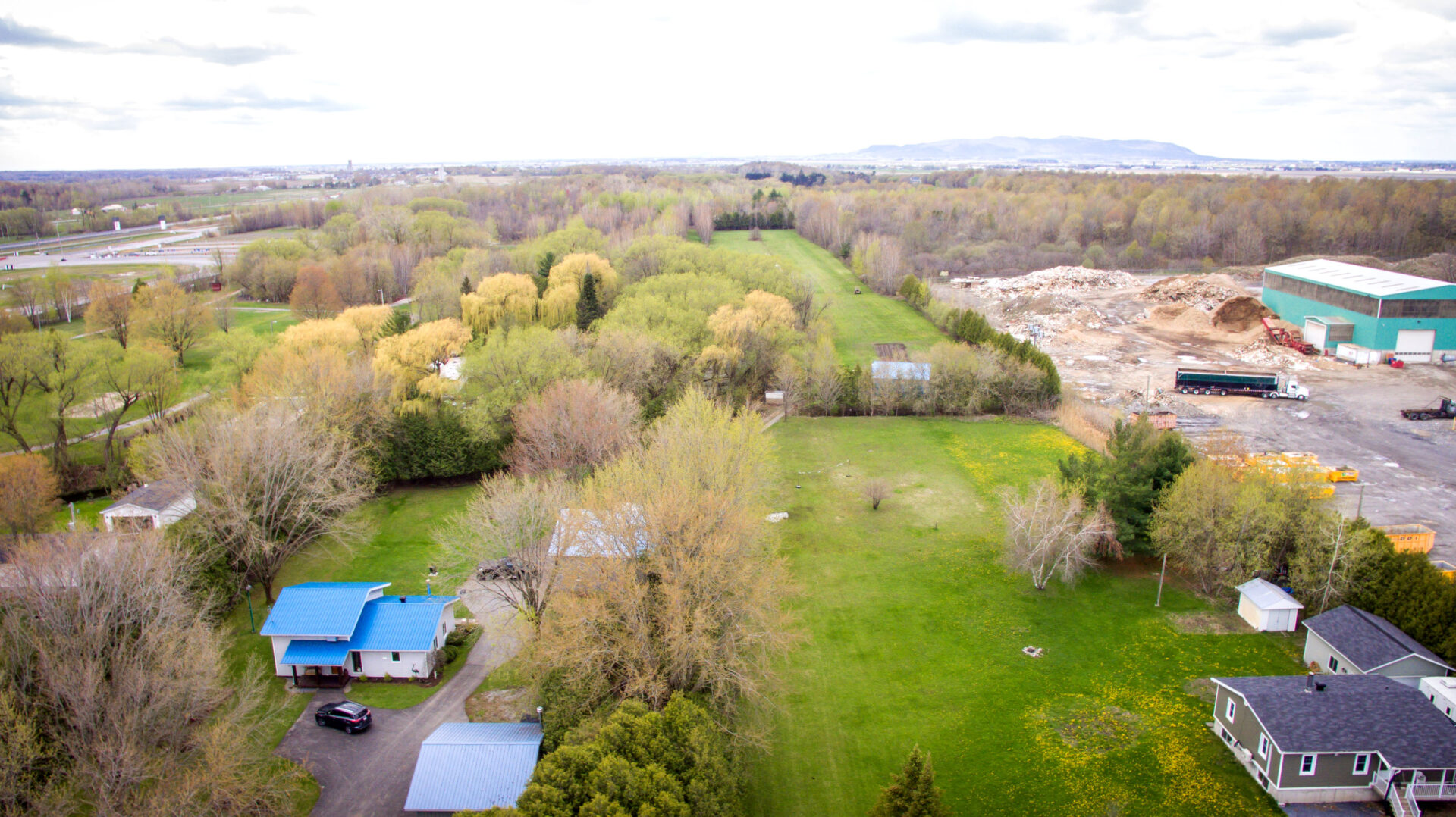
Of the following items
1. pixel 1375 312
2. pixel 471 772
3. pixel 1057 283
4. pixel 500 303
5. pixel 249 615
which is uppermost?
Answer: pixel 500 303

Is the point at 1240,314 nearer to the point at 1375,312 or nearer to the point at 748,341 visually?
the point at 1375,312

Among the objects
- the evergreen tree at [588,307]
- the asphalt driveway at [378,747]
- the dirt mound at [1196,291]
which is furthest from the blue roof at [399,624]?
the dirt mound at [1196,291]

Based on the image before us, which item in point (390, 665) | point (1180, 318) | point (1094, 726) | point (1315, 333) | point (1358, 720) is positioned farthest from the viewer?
point (1180, 318)

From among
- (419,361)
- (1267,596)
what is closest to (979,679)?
(1267,596)

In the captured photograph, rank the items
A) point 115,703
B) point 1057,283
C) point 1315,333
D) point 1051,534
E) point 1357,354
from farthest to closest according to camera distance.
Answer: point 1057,283, point 1315,333, point 1357,354, point 1051,534, point 115,703

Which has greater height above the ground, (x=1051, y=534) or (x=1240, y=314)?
(x=1240, y=314)

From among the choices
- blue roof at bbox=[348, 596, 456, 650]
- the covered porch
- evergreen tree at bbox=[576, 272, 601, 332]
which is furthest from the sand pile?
the covered porch

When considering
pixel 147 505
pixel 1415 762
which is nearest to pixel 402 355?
pixel 147 505

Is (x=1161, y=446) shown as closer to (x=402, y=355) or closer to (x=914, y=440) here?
(x=914, y=440)
